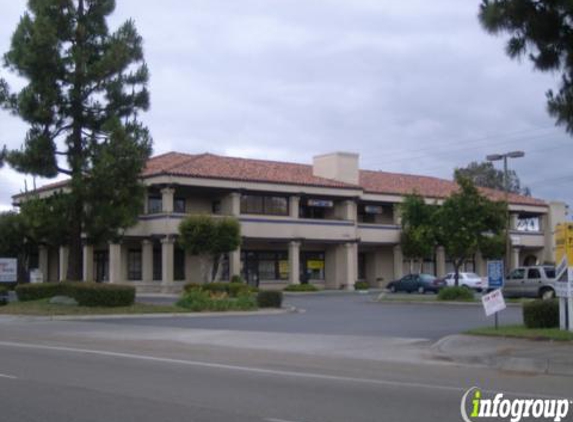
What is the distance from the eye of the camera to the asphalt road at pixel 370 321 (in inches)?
999

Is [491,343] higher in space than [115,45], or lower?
lower

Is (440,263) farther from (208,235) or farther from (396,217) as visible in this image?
(208,235)

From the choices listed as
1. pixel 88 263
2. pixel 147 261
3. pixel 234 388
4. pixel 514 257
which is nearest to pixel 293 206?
pixel 147 261

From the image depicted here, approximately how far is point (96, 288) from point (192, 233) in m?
13.3

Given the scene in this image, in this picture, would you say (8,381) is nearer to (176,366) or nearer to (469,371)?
(176,366)

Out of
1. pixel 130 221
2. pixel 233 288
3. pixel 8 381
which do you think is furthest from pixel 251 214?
pixel 8 381

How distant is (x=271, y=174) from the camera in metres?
58.1

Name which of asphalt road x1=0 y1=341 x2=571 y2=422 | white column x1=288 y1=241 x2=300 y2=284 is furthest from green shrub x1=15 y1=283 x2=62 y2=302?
white column x1=288 y1=241 x2=300 y2=284

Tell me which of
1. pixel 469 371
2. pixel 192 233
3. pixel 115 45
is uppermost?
pixel 115 45

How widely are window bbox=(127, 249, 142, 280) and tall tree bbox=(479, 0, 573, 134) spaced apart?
41.9 m

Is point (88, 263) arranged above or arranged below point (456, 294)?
above

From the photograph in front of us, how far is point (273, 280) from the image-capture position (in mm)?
59781

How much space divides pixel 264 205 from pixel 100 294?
22815 mm

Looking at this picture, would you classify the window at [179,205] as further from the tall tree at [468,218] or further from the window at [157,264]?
the tall tree at [468,218]
